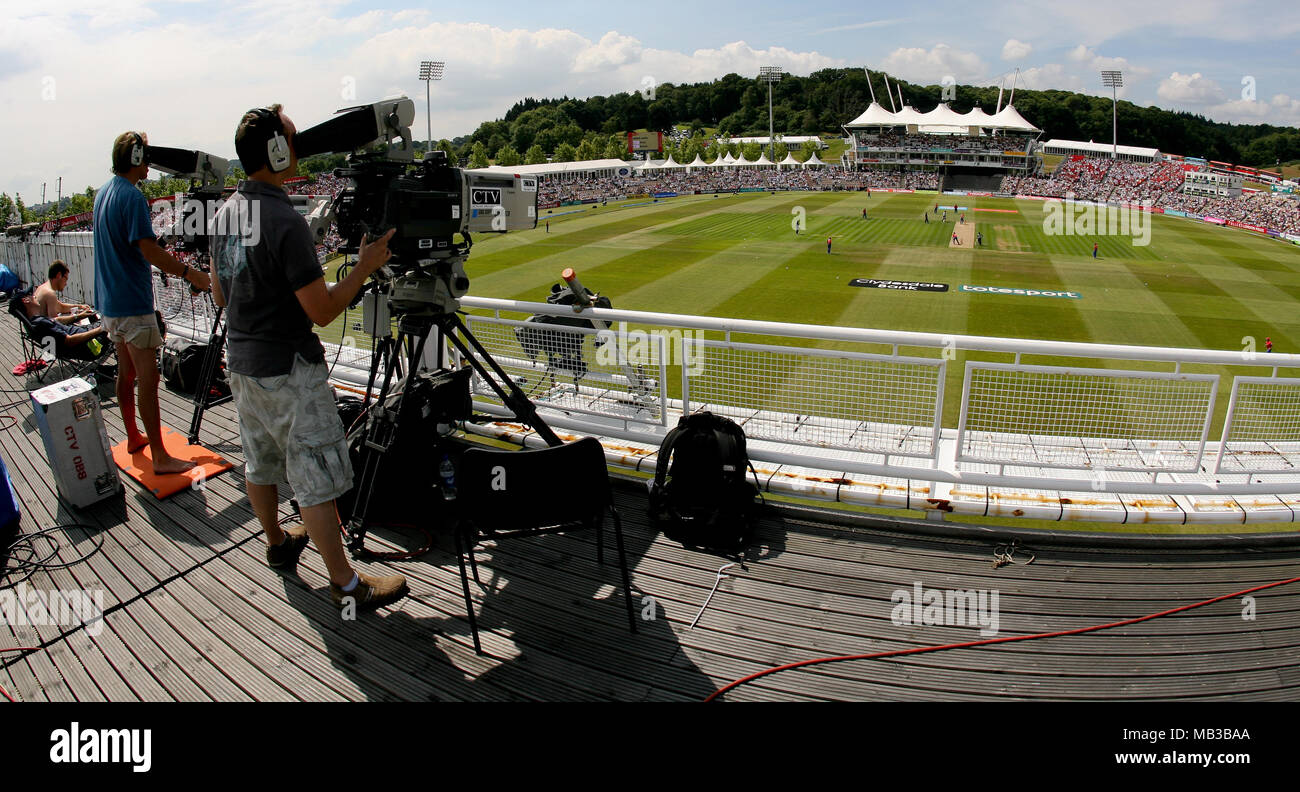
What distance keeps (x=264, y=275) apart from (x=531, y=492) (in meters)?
1.45

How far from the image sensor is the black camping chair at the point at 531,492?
287cm

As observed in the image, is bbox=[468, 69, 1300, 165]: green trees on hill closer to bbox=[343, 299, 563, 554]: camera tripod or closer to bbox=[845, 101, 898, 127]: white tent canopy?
bbox=[845, 101, 898, 127]: white tent canopy

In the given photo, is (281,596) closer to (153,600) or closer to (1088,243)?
(153,600)

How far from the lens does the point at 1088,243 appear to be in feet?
120

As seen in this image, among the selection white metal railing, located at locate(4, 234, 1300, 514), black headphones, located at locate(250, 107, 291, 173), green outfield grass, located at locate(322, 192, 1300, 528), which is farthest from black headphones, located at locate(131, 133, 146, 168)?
green outfield grass, located at locate(322, 192, 1300, 528)

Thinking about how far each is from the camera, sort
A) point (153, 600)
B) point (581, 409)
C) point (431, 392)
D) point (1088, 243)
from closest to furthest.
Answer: point (153, 600), point (431, 392), point (581, 409), point (1088, 243)

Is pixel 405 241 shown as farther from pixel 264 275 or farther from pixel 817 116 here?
pixel 817 116

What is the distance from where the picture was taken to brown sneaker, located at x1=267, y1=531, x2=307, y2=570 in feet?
11.7

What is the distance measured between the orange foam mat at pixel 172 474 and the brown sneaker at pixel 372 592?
6.48 feet

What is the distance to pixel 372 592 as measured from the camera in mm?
3268

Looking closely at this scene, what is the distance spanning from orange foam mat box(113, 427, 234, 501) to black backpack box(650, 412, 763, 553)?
127 inches

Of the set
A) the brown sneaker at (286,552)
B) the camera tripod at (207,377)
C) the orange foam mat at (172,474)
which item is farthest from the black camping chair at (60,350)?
the brown sneaker at (286,552)
